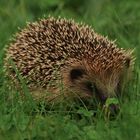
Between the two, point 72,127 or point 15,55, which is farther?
point 15,55

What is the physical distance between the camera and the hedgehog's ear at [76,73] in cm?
663

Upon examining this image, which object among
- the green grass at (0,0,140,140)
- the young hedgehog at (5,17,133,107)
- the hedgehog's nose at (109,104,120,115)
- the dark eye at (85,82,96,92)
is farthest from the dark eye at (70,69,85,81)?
the hedgehog's nose at (109,104,120,115)

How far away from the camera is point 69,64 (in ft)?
21.8

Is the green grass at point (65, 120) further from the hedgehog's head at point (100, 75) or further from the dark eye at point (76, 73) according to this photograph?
the dark eye at point (76, 73)

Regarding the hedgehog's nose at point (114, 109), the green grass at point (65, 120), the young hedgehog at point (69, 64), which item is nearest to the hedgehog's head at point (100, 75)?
the young hedgehog at point (69, 64)

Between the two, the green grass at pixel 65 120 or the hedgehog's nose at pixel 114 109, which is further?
the hedgehog's nose at pixel 114 109

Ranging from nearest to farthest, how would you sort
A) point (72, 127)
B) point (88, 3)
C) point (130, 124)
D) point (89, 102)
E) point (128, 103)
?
point (130, 124) < point (72, 127) < point (128, 103) < point (89, 102) < point (88, 3)

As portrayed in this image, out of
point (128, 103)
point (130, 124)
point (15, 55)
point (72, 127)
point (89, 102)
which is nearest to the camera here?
point (130, 124)

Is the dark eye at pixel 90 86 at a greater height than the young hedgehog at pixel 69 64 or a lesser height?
lesser

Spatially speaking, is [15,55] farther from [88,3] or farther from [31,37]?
[88,3]

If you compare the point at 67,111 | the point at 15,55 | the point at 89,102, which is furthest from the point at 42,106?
the point at 15,55

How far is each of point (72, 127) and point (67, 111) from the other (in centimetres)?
35

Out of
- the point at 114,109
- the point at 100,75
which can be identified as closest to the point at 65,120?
the point at 114,109

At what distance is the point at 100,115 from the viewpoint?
5855mm
